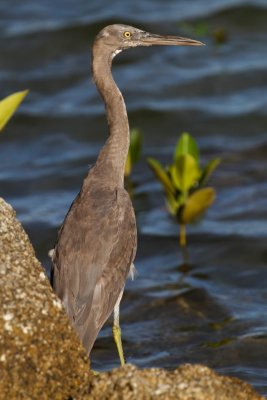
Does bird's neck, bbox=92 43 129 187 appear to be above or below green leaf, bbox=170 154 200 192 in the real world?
above

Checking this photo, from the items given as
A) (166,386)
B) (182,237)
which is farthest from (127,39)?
(166,386)

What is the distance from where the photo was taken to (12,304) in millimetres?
4715

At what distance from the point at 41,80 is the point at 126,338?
7.17 metres

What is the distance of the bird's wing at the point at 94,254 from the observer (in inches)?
248

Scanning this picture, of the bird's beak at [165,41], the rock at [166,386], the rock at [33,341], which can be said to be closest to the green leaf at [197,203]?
the bird's beak at [165,41]

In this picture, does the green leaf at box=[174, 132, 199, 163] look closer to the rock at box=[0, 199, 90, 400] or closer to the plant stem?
the plant stem

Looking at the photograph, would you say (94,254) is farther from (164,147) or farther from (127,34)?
(164,147)

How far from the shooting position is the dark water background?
8422 millimetres

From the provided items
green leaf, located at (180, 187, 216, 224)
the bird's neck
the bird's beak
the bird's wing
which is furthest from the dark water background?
the bird's beak

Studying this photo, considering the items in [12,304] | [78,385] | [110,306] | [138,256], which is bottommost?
[138,256]

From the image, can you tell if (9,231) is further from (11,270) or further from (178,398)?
(178,398)

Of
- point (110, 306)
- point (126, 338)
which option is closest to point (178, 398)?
point (110, 306)

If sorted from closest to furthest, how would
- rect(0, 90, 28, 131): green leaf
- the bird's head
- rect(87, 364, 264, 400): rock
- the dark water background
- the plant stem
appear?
rect(87, 364, 264, 400): rock, rect(0, 90, 28, 131): green leaf, the bird's head, the dark water background, the plant stem

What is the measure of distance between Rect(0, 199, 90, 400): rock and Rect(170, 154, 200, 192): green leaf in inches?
161
